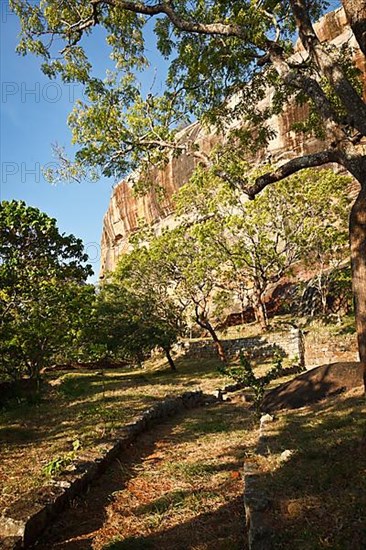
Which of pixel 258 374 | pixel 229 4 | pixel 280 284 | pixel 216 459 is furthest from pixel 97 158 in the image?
pixel 280 284

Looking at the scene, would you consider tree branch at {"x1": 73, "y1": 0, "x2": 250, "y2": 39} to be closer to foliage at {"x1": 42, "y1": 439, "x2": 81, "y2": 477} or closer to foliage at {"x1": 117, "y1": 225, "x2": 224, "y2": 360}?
foliage at {"x1": 42, "y1": 439, "x2": 81, "y2": 477}

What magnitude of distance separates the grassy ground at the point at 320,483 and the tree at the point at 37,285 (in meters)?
7.84

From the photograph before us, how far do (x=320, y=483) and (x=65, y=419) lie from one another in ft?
25.5

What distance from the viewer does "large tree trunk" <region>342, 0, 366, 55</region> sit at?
5395mm

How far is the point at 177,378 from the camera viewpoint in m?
17.9

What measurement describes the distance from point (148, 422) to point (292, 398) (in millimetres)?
3581

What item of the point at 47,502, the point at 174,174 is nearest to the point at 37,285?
the point at 47,502

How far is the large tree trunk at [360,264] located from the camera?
516cm

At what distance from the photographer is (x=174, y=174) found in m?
37.0

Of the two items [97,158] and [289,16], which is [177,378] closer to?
[97,158]

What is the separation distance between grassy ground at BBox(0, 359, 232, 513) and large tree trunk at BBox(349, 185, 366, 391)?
14.8 ft

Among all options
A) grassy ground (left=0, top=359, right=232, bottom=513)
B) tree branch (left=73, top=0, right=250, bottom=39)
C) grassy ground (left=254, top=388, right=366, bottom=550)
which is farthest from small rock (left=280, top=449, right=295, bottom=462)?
tree branch (left=73, top=0, right=250, bottom=39)

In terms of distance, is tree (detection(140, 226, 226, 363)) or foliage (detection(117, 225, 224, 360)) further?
foliage (detection(117, 225, 224, 360))

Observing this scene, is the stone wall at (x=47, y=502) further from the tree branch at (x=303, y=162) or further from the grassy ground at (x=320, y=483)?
the tree branch at (x=303, y=162)
